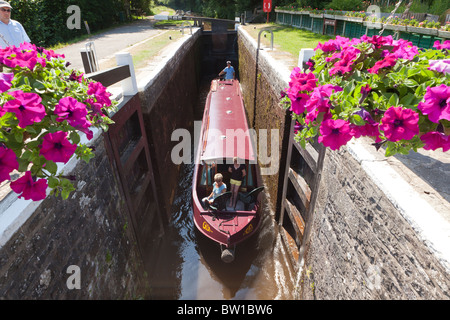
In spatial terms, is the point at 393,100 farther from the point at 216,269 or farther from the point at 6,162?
the point at 216,269

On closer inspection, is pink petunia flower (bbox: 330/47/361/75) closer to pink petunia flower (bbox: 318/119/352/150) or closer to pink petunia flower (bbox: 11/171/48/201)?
pink petunia flower (bbox: 318/119/352/150)

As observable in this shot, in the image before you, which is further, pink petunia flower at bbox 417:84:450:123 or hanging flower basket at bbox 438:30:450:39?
hanging flower basket at bbox 438:30:450:39

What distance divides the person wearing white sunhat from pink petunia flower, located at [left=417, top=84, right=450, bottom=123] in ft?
18.1

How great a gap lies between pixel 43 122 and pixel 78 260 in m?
2.03

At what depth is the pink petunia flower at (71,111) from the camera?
203 centimetres

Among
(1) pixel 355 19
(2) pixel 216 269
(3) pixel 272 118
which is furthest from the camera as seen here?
(1) pixel 355 19

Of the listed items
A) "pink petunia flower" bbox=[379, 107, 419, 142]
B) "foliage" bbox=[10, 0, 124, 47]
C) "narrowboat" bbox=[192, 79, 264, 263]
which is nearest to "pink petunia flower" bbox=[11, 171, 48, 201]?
"pink petunia flower" bbox=[379, 107, 419, 142]

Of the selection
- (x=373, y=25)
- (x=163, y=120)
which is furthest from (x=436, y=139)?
(x=373, y=25)

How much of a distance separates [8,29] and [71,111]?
3.82 meters

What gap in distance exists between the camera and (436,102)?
1989mm

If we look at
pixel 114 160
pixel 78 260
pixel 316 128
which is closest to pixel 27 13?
pixel 114 160

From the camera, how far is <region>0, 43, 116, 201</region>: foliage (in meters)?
1.80

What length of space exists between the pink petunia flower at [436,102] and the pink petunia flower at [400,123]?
8 cm

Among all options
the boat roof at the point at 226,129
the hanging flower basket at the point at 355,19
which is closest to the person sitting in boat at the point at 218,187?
the boat roof at the point at 226,129
